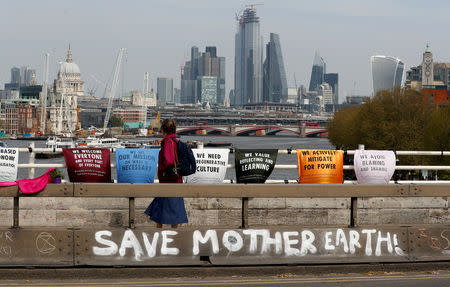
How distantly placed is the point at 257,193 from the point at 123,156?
3857 millimetres

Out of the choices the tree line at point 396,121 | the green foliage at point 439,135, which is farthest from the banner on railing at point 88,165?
the tree line at point 396,121

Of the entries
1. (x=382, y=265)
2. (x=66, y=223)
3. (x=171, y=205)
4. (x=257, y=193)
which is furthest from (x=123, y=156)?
(x=382, y=265)

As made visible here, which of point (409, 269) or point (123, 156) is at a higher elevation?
point (123, 156)

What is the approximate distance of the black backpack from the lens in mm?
11750

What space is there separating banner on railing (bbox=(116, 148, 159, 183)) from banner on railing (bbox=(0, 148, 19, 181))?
1900 mm

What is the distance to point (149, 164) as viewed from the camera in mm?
14258

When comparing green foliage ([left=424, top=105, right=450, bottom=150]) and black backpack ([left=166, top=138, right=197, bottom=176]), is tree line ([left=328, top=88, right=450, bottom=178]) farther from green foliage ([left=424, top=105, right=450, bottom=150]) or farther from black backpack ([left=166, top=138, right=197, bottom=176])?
black backpack ([left=166, top=138, right=197, bottom=176])

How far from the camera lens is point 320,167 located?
49.4 feet

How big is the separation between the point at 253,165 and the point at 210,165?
2.61 feet

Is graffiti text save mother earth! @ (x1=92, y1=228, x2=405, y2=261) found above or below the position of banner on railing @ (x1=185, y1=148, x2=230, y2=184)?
below

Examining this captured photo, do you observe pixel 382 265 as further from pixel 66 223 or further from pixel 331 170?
pixel 66 223

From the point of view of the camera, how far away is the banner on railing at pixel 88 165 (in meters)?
14.1

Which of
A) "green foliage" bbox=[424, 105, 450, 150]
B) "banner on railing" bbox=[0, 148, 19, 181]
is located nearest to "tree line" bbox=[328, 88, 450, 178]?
"green foliage" bbox=[424, 105, 450, 150]

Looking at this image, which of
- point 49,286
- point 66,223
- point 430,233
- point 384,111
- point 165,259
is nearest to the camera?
point 49,286
